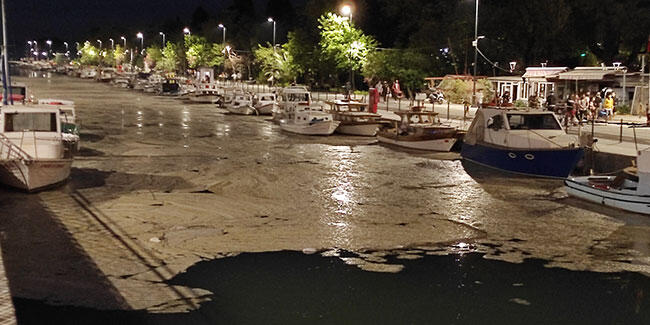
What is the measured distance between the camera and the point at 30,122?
19562 mm

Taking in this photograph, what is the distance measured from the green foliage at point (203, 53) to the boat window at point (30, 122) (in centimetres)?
7936

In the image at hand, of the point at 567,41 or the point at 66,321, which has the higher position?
the point at 567,41

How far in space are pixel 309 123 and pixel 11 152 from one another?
18.5 meters

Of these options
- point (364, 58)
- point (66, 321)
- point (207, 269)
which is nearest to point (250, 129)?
point (364, 58)

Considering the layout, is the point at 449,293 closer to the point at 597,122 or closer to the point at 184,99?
the point at 597,122

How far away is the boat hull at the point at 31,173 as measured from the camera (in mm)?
17406

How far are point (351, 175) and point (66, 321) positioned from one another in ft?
44.2

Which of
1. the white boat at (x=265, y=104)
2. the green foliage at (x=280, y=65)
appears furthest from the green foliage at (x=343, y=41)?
the green foliage at (x=280, y=65)

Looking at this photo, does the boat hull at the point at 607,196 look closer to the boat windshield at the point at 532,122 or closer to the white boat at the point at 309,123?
the boat windshield at the point at 532,122

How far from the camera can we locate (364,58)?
56781 mm

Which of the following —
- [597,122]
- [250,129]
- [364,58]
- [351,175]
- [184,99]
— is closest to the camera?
[351,175]

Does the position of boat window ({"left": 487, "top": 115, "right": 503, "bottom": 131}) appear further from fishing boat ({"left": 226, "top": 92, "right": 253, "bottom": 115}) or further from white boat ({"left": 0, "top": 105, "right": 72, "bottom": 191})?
fishing boat ({"left": 226, "top": 92, "right": 253, "bottom": 115})

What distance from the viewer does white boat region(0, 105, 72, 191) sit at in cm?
1748

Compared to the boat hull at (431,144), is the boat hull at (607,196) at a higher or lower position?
lower
